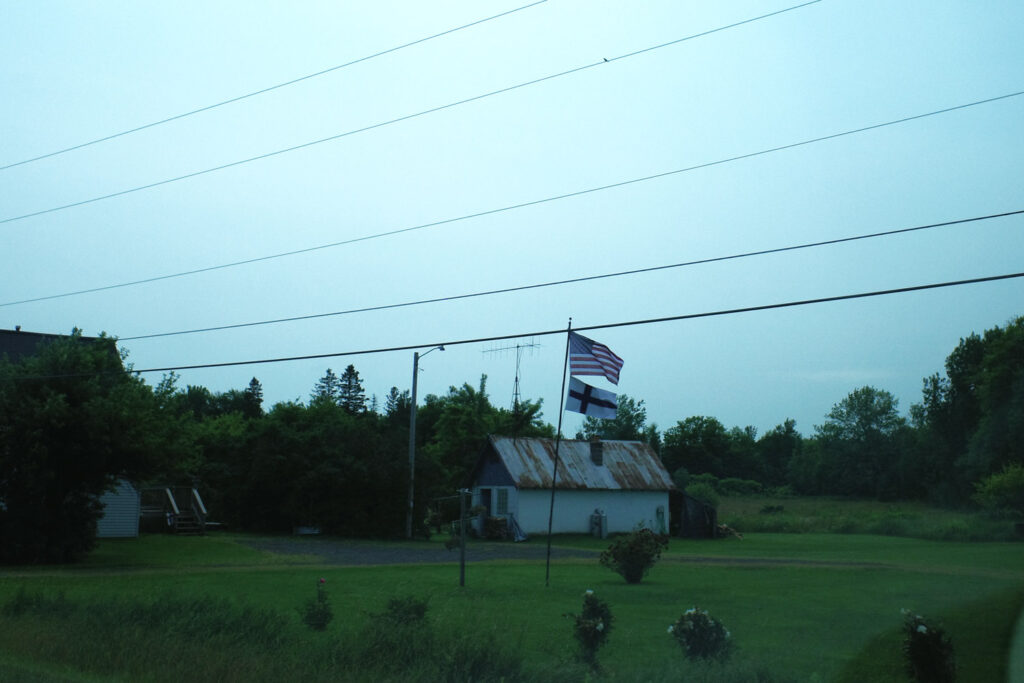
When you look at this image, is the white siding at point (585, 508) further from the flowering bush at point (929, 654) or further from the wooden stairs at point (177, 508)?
the flowering bush at point (929, 654)

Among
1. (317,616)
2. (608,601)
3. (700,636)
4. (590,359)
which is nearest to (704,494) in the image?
(590,359)

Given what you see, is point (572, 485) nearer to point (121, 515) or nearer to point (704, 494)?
point (704, 494)

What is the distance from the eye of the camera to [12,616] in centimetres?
1330

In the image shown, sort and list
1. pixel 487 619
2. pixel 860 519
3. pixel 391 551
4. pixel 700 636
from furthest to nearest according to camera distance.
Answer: pixel 860 519 < pixel 391 551 < pixel 487 619 < pixel 700 636

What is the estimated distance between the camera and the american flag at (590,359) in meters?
20.5

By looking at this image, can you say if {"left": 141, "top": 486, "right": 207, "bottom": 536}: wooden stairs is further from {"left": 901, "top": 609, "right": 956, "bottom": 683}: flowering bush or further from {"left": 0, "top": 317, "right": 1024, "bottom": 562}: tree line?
{"left": 901, "top": 609, "right": 956, "bottom": 683}: flowering bush

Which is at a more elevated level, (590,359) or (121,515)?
(590,359)

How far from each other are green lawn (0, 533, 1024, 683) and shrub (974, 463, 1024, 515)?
53.3 inches

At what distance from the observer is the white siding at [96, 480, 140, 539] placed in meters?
34.8

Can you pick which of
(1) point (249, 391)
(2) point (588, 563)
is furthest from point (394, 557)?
(1) point (249, 391)

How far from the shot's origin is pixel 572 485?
45188 mm

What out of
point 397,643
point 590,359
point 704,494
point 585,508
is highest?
point 590,359

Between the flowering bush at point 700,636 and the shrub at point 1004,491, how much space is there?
14241mm

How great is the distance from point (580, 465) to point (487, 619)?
33.7 meters
